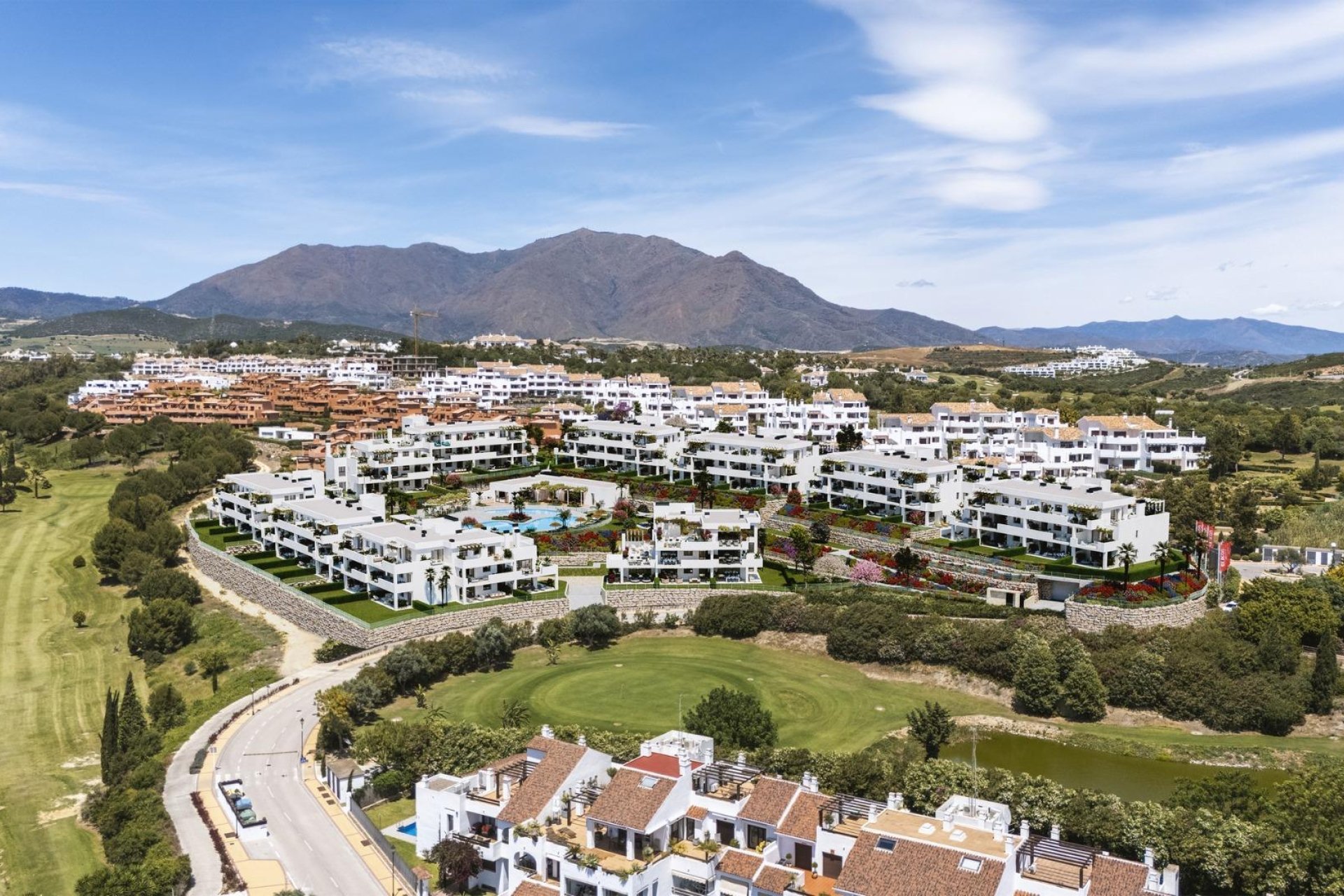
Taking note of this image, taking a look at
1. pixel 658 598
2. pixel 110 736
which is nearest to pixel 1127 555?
pixel 658 598

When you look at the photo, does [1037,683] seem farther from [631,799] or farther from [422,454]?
[422,454]

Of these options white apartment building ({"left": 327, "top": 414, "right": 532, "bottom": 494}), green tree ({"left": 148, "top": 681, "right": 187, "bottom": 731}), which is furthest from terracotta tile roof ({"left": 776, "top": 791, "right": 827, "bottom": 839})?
white apartment building ({"left": 327, "top": 414, "right": 532, "bottom": 494})

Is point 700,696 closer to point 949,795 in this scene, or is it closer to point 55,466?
point 949,795

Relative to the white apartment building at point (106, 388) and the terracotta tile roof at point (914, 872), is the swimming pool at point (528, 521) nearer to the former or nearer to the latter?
the terracotta tile roof at point (914, 872)

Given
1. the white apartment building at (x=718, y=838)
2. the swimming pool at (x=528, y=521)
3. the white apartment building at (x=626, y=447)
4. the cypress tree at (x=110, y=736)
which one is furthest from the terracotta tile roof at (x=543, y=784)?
the white apartment building at (x=626, y=447)

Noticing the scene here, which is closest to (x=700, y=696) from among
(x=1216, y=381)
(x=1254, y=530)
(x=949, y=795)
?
(x=949, y=795)

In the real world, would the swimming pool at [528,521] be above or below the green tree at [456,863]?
above
